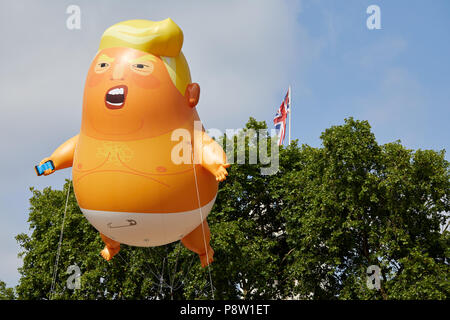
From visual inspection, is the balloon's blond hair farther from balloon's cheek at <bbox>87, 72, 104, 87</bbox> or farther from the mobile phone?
the mobile phone

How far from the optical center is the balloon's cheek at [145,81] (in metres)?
10.5

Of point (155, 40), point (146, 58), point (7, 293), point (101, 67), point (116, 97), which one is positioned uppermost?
point (155, 40)

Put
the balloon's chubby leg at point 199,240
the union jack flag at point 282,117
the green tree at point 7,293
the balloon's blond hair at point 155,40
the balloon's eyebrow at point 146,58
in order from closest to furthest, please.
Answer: the balloon's eyebrow at point 146,58
the balloon's blond hair at point 155,40
the balloon's chubby leg at point 199,240
the green tree at point 7,293
the union jack flag at point 282,117

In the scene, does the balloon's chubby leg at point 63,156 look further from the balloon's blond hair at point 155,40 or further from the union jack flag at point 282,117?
the union jack flag at point 282,117

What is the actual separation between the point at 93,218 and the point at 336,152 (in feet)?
42.4

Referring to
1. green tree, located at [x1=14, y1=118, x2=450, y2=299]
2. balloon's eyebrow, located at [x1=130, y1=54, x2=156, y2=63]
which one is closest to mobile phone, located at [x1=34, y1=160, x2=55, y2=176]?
balloon's eyebrow, located at [x1=130, y1=54, x2=156, y2=63]

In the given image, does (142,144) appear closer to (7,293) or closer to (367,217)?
(367,217)

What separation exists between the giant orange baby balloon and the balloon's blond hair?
0.08ft

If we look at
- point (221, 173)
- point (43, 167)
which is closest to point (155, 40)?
point (221, 173)

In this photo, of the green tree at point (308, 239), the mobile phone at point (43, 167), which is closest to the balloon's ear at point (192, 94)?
the mobile phone at point (43, 167)

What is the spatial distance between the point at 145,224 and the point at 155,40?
4411 millimetres

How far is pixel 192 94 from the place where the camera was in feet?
36.9
